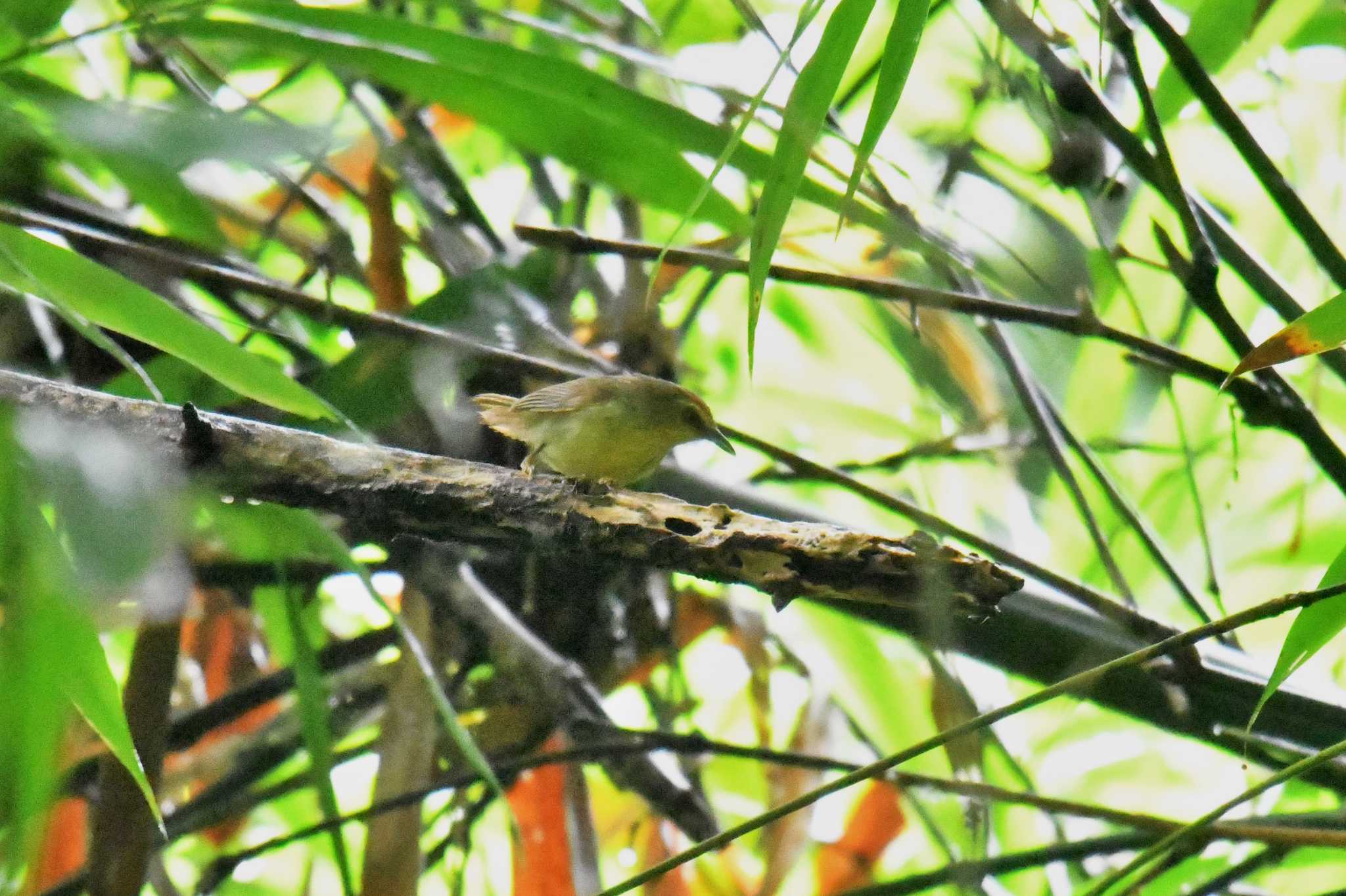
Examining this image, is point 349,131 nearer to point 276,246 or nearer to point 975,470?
point 276,246

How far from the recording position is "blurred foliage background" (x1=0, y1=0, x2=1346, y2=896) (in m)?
1.57

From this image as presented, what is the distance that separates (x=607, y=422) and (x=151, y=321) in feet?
3.10

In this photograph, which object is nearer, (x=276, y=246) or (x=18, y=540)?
(x=18, y=540)

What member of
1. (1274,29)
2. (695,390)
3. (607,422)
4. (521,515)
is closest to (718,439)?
(607,422)

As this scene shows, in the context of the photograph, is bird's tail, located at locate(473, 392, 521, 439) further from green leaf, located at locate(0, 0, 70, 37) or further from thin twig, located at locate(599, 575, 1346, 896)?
thin twig, located at locate(599, 575, 1346, 896)

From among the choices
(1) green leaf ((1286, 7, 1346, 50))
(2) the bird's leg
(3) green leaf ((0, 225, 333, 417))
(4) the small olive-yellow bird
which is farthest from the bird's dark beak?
(1) green leaf ((1286, 7, 1346, 50))

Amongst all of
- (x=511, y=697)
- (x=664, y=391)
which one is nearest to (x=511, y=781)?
(x=511, y=697)

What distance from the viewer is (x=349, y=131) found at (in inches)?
86.4

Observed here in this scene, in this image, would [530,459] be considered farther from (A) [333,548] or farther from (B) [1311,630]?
(B) [1311,630]

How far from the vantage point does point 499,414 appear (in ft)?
7.85

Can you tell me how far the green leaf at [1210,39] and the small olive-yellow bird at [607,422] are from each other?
88cm

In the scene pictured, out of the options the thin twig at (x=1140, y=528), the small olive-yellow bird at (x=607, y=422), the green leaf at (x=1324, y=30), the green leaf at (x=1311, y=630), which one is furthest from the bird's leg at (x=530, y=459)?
the green leaf at (x=1324, y=30)

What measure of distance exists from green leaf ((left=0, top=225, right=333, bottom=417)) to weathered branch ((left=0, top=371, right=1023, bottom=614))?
13 cm

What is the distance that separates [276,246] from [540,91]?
4.74 ft
